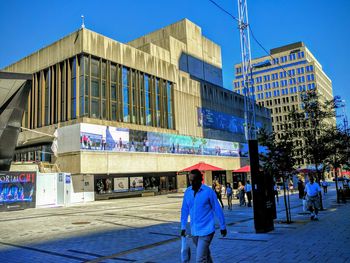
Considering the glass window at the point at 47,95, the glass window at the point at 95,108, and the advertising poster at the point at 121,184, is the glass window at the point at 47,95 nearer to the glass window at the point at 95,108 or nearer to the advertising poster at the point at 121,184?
the glass window at the point at 95,108

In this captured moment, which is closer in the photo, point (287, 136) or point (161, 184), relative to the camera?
point (287, 136)

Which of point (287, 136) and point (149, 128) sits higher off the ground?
point (149, 128)

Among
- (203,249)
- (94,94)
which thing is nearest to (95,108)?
(94,94)

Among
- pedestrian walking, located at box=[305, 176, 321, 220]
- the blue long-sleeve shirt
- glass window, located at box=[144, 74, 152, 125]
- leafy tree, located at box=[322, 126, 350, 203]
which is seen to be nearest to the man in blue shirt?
the blue long-sleeve shirt

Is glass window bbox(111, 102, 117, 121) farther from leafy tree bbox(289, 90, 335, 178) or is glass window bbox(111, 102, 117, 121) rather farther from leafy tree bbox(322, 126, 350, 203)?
leafy tree bbox(322, 126, 350, 203)

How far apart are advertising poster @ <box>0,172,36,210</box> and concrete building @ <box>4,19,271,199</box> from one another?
8895mm

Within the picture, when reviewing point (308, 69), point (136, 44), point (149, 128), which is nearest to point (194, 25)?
point (136, 44)

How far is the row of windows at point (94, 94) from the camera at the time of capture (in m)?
37.2

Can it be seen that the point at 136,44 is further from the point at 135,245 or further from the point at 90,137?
the point at 135,245

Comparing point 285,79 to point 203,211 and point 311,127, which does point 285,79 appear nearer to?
point 311,127

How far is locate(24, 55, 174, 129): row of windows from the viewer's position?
122ft

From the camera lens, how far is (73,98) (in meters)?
37.2

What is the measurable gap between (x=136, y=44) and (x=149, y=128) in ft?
79.6

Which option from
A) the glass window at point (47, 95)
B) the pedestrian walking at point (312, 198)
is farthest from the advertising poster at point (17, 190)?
the pedestrian walking at point (312, 198)
